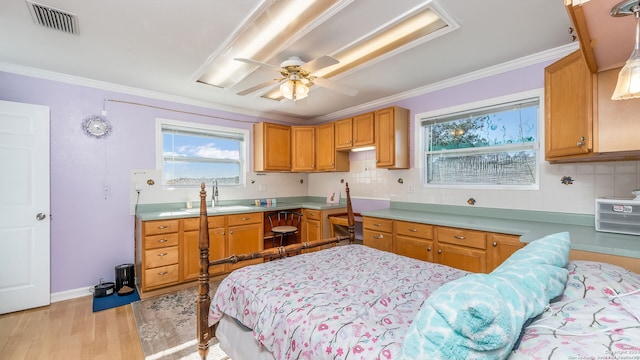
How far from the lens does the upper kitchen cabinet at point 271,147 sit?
4395mm

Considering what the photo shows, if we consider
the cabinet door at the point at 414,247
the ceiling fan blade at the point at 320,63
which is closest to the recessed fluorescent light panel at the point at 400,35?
the ceiling fan blade at the point at 320,63

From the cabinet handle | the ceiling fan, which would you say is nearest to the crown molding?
the cabinet handle

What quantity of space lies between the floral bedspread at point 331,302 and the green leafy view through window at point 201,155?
2611 mm

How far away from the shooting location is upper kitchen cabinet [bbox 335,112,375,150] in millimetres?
3825

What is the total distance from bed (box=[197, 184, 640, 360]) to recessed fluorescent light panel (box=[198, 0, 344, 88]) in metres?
1.33

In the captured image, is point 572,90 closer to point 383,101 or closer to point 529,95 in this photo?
point 529,95

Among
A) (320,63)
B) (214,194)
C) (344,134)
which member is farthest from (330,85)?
(214,194)

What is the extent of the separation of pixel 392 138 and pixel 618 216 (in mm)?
2133

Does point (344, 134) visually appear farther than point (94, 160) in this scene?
Yes

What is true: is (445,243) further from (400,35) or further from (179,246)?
(179,246)

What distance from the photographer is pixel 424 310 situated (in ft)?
2.77

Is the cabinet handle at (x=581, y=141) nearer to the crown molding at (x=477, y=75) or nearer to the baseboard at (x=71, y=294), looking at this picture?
the crown molding at (x=477, y=75)

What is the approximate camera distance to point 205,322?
1893mm

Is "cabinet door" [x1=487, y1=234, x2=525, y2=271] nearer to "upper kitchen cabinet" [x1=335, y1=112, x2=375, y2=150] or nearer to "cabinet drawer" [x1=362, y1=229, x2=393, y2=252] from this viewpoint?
"cabinet drawer" [x1=362, y1=229, x2=393, y2=252]
